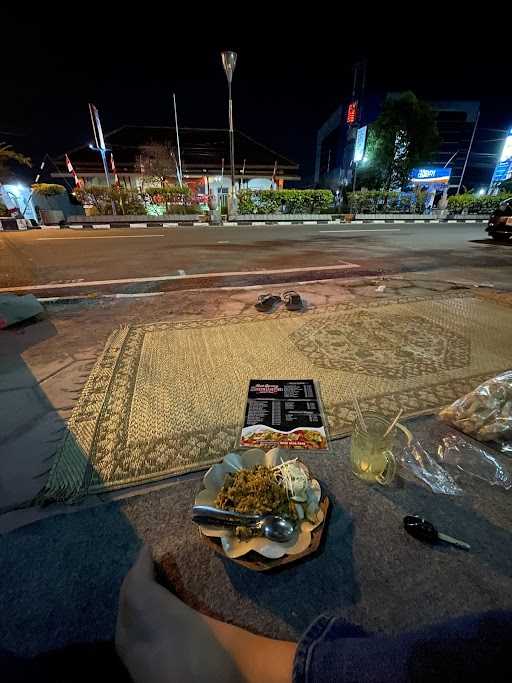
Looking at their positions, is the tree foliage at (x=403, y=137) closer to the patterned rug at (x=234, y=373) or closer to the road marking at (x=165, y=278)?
the road marking at (x=165, y=278)

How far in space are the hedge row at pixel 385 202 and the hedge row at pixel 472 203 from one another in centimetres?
211

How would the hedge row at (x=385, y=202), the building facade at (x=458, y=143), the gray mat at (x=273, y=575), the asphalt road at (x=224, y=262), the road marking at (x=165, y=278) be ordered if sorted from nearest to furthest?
the gray mat at (x=273, y=575), the road marking at (x=165, y=278), the asphalt road at (x=224, y=262), the hedge row at (x=385, y=202), the building facade at (x=458, y=143)

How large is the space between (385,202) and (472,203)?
625cm

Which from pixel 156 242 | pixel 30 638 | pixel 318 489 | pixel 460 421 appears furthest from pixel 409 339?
pixel 156 242

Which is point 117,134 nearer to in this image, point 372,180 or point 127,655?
point 372,180

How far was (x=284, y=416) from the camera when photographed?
168 cm

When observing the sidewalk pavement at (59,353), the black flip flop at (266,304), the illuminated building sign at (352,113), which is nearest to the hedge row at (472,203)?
the illuminated building sign at (352,113)

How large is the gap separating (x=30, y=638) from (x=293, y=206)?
19219mm

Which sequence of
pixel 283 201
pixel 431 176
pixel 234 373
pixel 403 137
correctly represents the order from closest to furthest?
pixel 234 373 < pixel 283 201 < pixel 403 137 < pixel 431 176

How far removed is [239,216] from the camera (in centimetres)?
1633

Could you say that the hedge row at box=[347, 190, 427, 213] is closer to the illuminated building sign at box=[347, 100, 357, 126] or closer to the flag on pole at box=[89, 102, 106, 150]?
the illuminated building sign at box=[347, 100, 357, 126]

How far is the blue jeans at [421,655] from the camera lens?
55cm

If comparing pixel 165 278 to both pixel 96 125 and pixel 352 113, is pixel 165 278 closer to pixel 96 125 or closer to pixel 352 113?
pixel 96 125

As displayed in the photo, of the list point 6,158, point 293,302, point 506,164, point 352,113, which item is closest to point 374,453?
point 293,302
